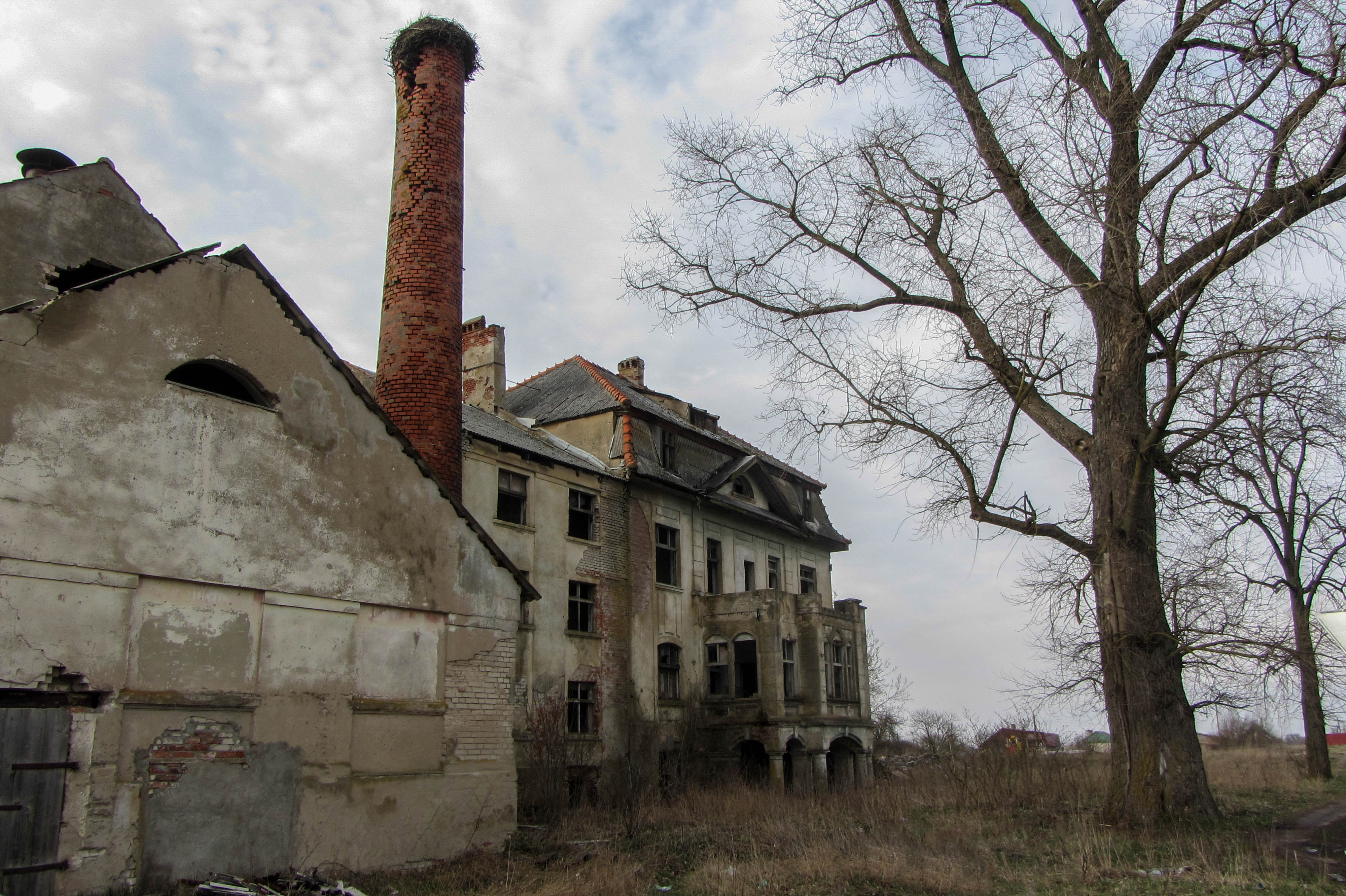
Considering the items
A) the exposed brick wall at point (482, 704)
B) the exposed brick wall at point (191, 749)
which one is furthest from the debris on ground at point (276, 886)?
the exposed brick wall at point (482, 704)

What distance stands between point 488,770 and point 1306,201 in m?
11.3

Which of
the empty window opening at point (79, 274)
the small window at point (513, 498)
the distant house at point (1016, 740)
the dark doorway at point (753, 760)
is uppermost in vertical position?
the empty window opening at point (79, 274)

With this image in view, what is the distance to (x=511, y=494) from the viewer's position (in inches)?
773

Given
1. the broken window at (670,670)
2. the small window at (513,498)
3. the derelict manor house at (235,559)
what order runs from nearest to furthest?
the derelict manor house at (235,559) → the small window at (513,498) → the broken window at (670,670)

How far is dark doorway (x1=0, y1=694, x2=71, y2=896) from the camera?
299 inches

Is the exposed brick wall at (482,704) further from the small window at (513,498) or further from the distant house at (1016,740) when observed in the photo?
the distant house at (1016,740)

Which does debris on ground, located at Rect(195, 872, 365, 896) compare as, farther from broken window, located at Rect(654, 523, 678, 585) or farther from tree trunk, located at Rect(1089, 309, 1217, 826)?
broken window, located at Rect(654, 523, 678, 585)

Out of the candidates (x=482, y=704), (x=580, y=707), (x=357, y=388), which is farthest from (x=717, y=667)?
(x=357, y=388)

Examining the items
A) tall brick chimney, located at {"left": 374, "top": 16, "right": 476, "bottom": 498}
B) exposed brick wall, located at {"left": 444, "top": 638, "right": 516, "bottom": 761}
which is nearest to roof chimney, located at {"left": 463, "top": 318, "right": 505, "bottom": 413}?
tall brick chimney, located at {"left": 374, "top": 16, "right": 476, "bottom": 498}

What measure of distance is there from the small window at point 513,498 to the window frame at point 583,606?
6.16 ft

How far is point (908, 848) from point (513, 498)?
11163mm

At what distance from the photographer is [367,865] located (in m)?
9.95

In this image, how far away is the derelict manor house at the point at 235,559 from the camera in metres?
8.16

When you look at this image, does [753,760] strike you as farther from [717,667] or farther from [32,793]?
[32,793]
